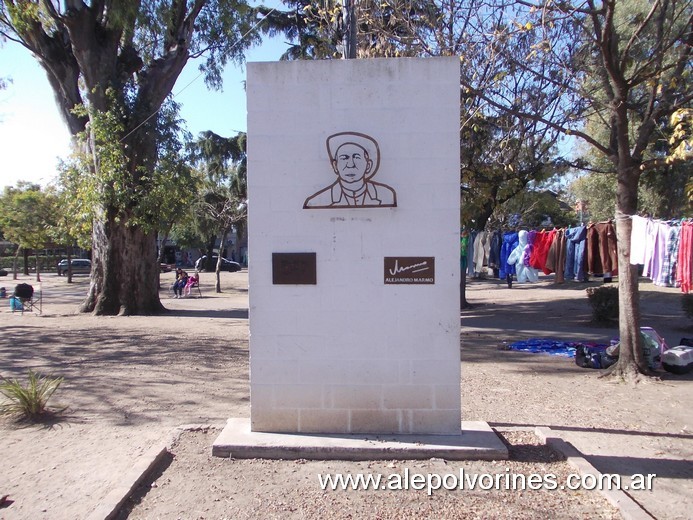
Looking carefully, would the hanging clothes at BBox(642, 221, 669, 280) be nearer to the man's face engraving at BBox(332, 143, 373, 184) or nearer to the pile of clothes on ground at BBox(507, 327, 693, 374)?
the pile of clothes on ground at BBox(507, 327, 693, 374)

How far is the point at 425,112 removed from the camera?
5.06 metres

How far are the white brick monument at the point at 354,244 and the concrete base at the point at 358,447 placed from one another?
5.0 inches

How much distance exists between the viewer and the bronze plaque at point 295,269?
16.5 ft

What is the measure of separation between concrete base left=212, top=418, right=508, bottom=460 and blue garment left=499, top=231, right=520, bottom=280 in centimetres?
845

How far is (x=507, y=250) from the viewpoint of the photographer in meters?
13.1

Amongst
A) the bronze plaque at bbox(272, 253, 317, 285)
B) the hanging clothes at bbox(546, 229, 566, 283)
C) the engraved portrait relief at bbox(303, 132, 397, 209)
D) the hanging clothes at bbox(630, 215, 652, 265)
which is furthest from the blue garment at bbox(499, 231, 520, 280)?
the bronze plaque at bbox(272, 253, 317, 285)

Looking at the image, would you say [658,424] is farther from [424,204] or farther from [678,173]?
[678,173]

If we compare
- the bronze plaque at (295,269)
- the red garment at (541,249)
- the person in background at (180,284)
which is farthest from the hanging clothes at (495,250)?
the person in background at (180,284)

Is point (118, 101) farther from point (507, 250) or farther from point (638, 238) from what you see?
point (638, 238)

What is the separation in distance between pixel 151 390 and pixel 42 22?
46.1ft

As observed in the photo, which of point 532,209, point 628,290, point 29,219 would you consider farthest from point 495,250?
point 29,219

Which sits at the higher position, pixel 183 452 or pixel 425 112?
pixel 425 112

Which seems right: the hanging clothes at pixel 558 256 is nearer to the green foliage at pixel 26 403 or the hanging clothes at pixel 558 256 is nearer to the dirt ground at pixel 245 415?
the dirt ground at pixel 245 415

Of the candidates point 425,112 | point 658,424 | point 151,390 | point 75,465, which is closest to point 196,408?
point 151,390
